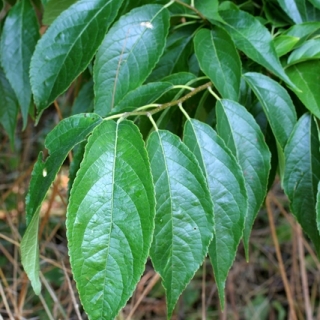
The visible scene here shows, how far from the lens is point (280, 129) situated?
72 cm

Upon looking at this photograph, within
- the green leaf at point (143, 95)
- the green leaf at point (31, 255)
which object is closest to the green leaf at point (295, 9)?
the green leaf at point (143, 95)

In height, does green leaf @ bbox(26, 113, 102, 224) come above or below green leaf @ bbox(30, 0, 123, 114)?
below

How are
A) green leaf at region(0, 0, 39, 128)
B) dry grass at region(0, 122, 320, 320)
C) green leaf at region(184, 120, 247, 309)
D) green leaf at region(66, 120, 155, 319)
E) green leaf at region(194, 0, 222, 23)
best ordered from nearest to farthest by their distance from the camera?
green leaf at region(66, 120, 155, 319)
green leaf at region(184, 120, 247, 309)
green leaf at region(194, 0, 222, 23)
green leaf at region(0, 0, 39, 128)
dry grass at region(0, 122, 320, 320)

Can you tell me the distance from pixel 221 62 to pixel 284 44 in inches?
4.4

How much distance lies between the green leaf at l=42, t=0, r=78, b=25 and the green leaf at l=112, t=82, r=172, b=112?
0.23 metres

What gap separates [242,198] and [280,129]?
15cm

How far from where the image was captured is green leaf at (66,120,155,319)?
507mm

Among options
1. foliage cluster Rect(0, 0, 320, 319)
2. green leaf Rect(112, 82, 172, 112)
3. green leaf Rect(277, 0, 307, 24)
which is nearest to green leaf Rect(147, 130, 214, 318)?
foliage cluster Rect(0, 0, 320, 319)

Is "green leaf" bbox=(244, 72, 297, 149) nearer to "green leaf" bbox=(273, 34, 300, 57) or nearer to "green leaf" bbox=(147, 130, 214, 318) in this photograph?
"green leaf" bbox=(273, 34, 300, 57)

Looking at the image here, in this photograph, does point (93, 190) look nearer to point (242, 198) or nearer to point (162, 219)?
point (162, 219)

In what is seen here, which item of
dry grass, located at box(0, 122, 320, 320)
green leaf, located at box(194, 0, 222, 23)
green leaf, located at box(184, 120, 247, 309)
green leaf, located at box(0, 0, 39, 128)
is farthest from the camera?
dry grass, located at box(0, 122, 320, 320)

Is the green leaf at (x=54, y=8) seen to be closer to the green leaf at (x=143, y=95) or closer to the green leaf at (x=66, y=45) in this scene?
the green leaf at (x=66, y=45)

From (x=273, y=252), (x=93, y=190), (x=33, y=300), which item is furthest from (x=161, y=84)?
(x=273, y=252)

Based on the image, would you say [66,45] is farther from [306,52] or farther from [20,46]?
[306,52]
